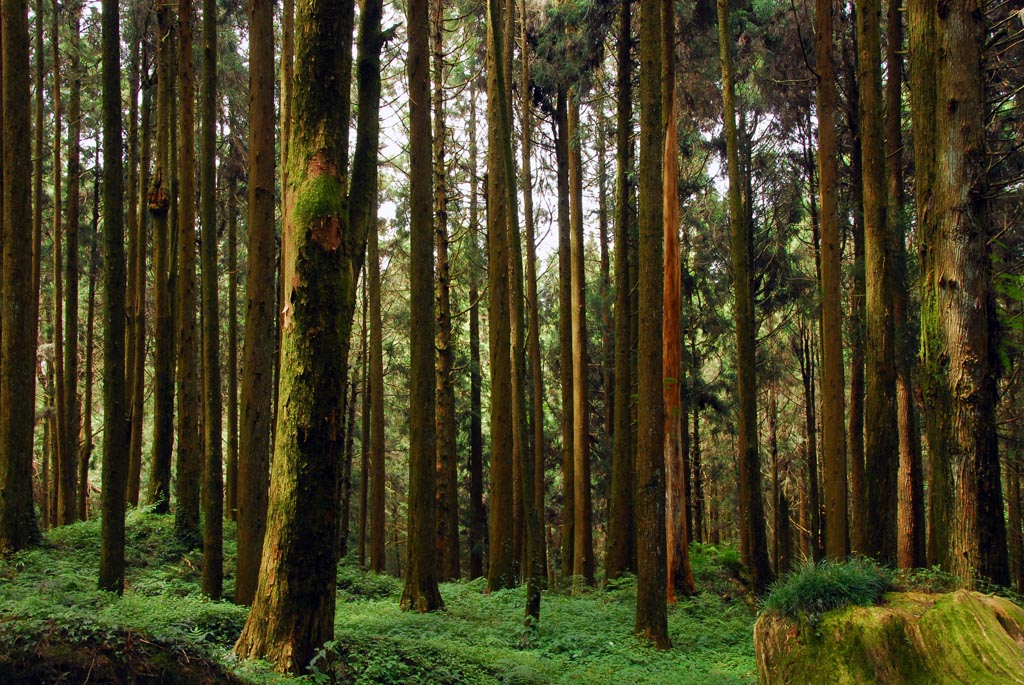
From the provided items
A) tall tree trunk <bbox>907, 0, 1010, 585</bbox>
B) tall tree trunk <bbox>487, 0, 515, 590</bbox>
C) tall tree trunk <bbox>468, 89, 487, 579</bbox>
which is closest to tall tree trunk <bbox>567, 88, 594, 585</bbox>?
tall tree trunk <bbox>487, 0, 515, 590</bbox>

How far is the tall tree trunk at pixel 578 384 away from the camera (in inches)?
679

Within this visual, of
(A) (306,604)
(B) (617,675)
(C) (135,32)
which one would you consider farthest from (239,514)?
(C) (135,32)

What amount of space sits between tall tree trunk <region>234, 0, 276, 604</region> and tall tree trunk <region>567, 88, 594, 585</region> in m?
8.62

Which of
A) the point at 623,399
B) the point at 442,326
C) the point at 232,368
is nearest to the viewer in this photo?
the point at 623,399

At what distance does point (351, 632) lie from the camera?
796 cm

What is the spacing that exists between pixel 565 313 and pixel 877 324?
8558 millimetres

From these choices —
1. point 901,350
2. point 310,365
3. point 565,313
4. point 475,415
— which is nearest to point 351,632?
point 310,365

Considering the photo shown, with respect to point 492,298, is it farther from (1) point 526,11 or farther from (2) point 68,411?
(2) point 68,411

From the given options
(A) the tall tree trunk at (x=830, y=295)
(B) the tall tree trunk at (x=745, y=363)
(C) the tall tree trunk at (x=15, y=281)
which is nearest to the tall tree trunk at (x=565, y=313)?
(B) the tall tree trunk at (x=745, y=363)

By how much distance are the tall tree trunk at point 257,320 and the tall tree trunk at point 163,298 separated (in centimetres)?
524

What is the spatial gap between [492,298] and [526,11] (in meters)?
8.85

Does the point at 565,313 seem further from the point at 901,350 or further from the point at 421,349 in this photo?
the point at 421,349

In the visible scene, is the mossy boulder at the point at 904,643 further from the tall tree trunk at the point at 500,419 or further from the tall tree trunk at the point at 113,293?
the tall tree trunk at the point at 500,419

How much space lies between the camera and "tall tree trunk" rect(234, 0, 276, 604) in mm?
8805
